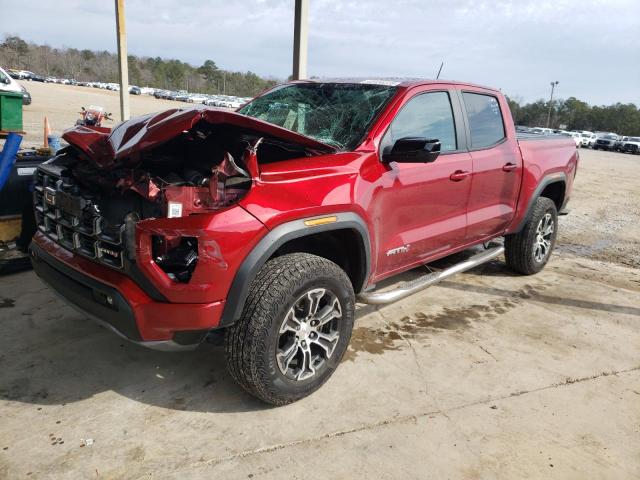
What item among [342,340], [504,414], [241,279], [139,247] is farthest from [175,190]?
[504,414]

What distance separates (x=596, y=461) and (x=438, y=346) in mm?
1314

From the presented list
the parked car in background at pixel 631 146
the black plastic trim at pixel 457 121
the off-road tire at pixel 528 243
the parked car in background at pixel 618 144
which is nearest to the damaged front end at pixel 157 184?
the black plastic trim at pixel 457 121

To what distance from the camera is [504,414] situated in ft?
9.94

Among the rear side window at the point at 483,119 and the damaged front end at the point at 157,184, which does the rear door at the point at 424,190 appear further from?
the damaged front end at the point at 157,184

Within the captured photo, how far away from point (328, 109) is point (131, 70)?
129 meters

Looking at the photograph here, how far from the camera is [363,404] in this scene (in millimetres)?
3043

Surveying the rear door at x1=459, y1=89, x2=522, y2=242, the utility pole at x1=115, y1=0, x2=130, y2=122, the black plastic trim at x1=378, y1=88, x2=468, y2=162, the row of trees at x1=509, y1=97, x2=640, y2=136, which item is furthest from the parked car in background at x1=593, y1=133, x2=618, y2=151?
the black plastic trim at x1=378, y1=88, x2=468, y2=162

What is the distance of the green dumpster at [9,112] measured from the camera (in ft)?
19.7

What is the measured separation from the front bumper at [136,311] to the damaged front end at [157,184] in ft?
0.27

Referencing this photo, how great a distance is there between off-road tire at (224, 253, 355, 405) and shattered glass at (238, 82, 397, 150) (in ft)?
2.92

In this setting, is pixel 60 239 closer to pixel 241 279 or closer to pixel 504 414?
pixel 241 279

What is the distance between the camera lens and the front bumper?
251 centimetres

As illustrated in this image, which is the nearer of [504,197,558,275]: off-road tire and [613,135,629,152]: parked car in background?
[504,197,558,275]: off-road tire

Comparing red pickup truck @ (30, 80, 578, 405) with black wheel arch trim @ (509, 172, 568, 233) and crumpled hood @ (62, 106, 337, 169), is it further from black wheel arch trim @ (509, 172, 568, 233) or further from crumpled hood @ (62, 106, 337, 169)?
black wheel arch trim @ (509, 172, 568, 233)
